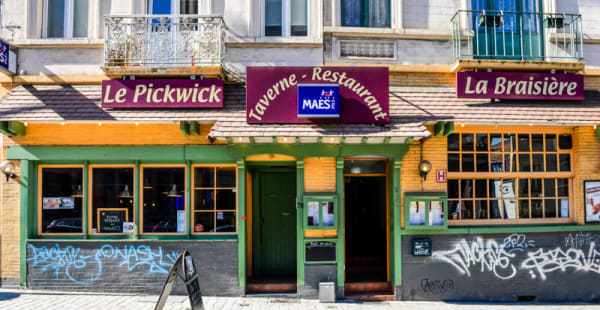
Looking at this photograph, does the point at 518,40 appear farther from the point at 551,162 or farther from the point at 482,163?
the point at 482,163

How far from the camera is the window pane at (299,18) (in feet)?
30.2

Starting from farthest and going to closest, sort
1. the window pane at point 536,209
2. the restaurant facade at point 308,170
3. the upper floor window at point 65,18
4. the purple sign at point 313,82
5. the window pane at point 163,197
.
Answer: the upper floor window at point 65,18, the window pane at point 536,209, the window pane at point 163,197, the restaurant facade at point 308,170, the purple sign at point 313,82

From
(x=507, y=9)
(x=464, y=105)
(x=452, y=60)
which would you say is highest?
(x=507, y=9)

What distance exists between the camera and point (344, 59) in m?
8.89

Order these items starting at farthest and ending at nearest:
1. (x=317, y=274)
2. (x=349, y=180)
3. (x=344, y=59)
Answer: (x=349, y=180)
(x=344, y=59)
(x=317, y=274)

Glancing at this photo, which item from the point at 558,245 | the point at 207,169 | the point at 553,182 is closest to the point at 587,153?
the point at 553,182

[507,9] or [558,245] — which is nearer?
[558,245]

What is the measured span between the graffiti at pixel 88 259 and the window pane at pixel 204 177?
1.57 metres

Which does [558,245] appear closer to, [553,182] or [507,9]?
[553,182]

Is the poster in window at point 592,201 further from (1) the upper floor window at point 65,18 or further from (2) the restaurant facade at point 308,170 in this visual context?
(1) the upper floor window at point 65,18

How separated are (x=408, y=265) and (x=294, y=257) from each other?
8.76ft

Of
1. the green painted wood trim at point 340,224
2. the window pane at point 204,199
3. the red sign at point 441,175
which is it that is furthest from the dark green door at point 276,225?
the red sign at point 441,175

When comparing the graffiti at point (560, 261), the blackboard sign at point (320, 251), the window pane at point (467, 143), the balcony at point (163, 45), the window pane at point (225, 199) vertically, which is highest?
the balcony at point (163, 45)

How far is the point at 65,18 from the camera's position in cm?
916
